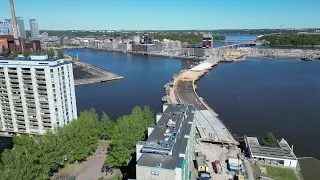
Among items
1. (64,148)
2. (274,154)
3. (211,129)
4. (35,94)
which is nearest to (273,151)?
(274,154)

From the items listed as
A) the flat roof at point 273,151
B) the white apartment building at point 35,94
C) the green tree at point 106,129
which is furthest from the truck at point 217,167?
the white apartment building at point 35,94

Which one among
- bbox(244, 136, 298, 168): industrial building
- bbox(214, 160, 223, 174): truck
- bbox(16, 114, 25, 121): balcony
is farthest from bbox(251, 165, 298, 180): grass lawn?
bbox(16, 114, 25, 121): balcony

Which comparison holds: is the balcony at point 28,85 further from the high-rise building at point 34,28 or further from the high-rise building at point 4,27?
the high-rise building at point 34,28

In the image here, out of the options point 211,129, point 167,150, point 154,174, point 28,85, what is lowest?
point 211,129

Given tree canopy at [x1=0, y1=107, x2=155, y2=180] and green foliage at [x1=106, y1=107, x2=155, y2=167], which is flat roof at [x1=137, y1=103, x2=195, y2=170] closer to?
green foliage at [x1=106, y1=107, x2=155, y2=167]

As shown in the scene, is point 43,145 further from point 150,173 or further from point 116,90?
point 116,90

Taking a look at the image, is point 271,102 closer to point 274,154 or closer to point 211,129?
point 211,129
